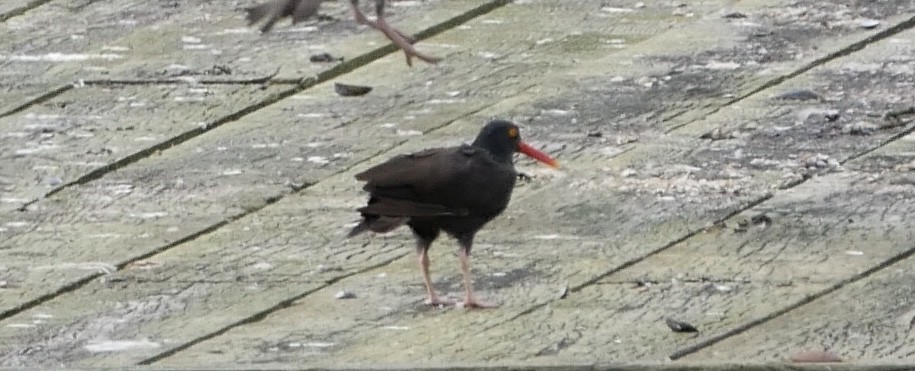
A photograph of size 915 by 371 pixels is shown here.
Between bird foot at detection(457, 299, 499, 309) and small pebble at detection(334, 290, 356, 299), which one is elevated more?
bird foot at detection(457, 299, 499, 309)

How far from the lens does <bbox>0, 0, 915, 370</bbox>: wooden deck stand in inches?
297

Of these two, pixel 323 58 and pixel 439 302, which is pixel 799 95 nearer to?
pixel 323 58

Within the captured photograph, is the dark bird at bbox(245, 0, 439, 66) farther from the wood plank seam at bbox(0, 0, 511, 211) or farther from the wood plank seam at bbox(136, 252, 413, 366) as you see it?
the wood plank seam at bbox(0, 0, 511, 211)

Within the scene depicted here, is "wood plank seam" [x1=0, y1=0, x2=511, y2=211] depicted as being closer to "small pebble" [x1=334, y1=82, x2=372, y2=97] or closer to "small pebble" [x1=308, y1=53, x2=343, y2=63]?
"small pebble" [x1=308, y1=53, x2=343, y2=63]

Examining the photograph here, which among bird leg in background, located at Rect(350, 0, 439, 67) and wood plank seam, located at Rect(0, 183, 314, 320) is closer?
wood plank seam, located at Rect(0, 183, 314, 320)

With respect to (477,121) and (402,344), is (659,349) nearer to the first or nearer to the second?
(402,344)

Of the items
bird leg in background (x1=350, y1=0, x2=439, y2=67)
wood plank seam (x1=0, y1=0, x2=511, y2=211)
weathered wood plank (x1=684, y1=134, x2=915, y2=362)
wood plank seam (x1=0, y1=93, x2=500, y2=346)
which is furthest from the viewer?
wood plank seam (x1=0, y1=0, x2=511, y2=211)

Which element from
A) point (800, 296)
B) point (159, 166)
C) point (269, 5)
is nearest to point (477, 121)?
point (159, 166)

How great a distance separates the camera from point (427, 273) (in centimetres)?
800

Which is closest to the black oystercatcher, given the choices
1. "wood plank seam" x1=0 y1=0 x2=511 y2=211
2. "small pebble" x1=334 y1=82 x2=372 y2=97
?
"wood plank seam" x1=0 y1=0 x2=511 y2=211

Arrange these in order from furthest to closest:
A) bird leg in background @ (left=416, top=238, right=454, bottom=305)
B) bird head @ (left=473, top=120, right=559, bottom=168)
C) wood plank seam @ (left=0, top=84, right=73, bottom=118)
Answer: wood plank seam @ (left=0, top=84, right=73, bottom=118) → bird head @ (left=473, top=120, right=559, bottom=168) → bird leg in background @ (left=416, top=238, right=454, bottom=305)

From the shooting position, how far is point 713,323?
7.45 meters

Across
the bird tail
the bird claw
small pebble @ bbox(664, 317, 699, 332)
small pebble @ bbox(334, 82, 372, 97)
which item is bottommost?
small pebble @ bbox(334, 82, 372, 97)

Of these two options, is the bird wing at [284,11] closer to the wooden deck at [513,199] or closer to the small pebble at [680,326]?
the wooden deck at [513,199]
